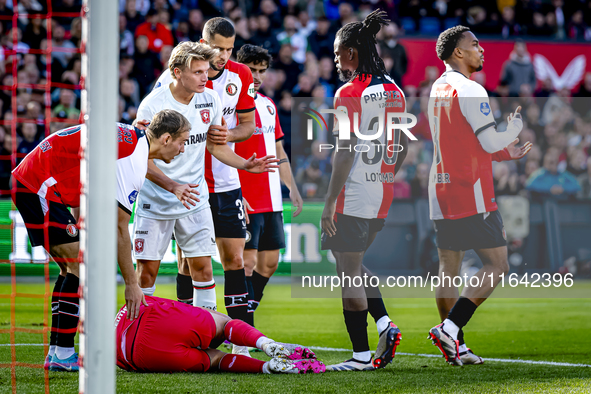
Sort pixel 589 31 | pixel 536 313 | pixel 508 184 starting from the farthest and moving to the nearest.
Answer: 1. pixel 589 31
2. pixel 508 184
3. pixel 536 313

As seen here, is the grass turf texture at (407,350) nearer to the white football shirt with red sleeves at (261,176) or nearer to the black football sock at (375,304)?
the black football sock at (375,304)

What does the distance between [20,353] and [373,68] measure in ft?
11.3

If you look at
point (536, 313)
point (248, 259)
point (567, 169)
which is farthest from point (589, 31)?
point (248, 259)

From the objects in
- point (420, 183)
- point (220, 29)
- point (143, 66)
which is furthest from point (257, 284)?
point (143, 66)

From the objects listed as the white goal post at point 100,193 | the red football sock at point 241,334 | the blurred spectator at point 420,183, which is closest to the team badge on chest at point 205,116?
the red football sock at point 241,334

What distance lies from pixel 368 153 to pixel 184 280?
5.98 feet

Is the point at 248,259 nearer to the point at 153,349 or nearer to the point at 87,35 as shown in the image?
the point at 153,349

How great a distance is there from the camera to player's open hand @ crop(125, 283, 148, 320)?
413cm

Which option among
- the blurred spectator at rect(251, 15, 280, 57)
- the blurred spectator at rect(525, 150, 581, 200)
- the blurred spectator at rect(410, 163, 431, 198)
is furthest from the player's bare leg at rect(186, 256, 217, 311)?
the blurred spectator at rect(251, 15, 280, 57)

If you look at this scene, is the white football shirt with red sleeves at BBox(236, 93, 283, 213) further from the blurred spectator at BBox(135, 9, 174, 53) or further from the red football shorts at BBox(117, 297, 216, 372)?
the blurred spectator at BBox(135, 9, 174, 53)

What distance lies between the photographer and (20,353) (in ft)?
16.5

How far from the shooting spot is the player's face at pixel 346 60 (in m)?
5.27

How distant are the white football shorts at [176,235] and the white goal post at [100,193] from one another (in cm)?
239

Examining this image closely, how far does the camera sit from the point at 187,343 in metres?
4.20
